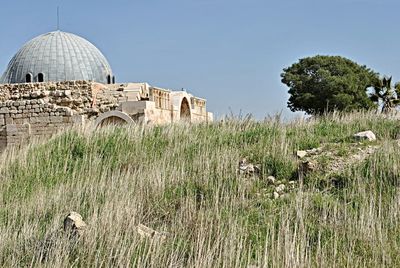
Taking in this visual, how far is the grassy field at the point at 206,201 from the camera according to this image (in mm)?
3146

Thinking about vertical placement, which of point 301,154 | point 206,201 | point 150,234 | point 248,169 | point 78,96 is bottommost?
point 150,234

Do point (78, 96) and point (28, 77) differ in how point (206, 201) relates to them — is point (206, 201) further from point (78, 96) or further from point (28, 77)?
point (28, 77)

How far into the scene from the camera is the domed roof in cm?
2388

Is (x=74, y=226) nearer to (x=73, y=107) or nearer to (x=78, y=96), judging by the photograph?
(x=73, y=107)

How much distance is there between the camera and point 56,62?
24016 millimetres

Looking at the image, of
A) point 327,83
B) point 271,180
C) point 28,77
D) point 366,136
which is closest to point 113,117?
point 28,77

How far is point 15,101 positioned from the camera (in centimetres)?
1569

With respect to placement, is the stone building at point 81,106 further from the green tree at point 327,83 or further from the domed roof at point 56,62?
the green tree at point 327,83

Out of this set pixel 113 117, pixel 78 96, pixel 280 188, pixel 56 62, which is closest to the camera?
pixel 280 188

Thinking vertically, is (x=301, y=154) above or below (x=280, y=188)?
above

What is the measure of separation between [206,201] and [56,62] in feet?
69.6

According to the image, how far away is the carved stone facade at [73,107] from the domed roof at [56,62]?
20.1 ft

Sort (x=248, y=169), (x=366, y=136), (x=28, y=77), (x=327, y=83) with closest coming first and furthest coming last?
(x=248, y=169), (x=366, y=136), (x=28, y=77), (x=327, y=83)

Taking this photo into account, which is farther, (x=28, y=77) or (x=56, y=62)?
(x=56, y=62)
